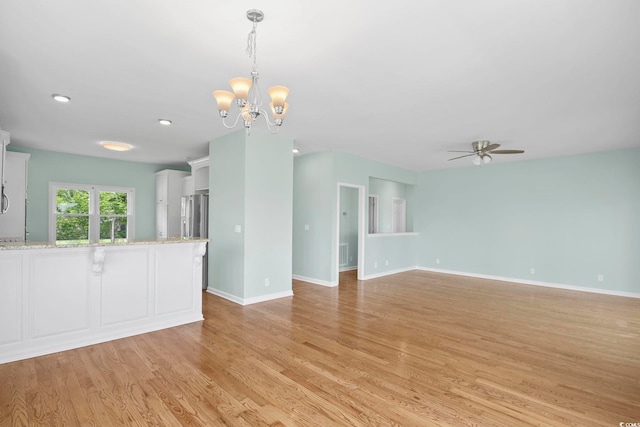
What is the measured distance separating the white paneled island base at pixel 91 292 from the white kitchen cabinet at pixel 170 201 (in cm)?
364

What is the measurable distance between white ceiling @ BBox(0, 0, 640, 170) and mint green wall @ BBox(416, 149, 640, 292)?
1.44 m

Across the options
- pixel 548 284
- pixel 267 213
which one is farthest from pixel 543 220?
pixel 267 213

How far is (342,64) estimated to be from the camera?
107 inches

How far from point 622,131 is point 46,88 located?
7161 millimetres

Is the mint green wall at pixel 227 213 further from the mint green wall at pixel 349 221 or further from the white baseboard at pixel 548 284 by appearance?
the white baseboard at pixel 548 284

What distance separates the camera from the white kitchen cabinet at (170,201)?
23.8 ft

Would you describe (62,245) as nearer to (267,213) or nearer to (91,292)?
(91,292)

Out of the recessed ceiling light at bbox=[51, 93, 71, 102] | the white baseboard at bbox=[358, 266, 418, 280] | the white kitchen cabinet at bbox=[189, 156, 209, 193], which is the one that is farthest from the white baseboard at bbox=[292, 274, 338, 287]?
the recessed ceiling light at bbox=[51, 93, 71, 102]

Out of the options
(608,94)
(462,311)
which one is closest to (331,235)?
(462,311)

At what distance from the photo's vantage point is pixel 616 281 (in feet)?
19.1

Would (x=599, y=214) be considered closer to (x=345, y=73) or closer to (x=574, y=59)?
(x=574, y=59)

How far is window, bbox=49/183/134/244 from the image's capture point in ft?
21.4

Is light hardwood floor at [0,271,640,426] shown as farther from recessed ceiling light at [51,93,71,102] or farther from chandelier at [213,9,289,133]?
recessed ceiling light at [51,93,71,102]

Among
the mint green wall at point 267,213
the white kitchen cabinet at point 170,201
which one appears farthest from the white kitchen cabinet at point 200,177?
the mint green wall at point 267,213
